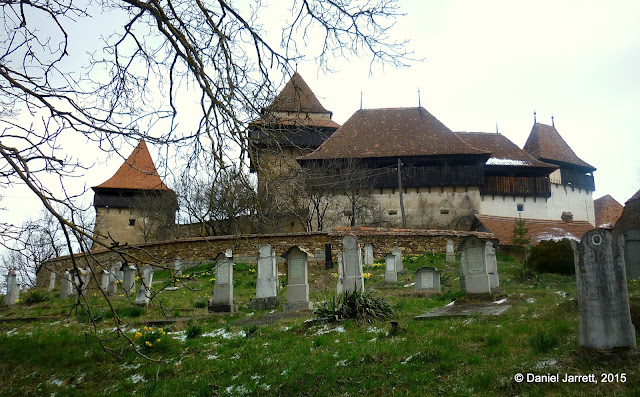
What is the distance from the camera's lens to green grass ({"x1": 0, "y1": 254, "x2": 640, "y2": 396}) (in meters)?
5.14

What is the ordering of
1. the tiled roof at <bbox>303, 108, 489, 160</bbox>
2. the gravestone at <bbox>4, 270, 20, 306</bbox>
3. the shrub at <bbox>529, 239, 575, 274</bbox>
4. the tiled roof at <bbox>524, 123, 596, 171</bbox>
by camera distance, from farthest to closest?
the tiled roof at <bbox>524, 123, 596, 171</bbox> → the tiled roof at <bbox>303, 108, 489, 160</bbox> → the gravestone at <bbox>4, 270, 20, 306</bbox> → the shrub at <bbox>529, 239, 575, 274</bbox>

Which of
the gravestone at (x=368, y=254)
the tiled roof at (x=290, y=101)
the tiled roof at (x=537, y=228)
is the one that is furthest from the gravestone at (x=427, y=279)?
the tiled roof at (x=537, y=228)

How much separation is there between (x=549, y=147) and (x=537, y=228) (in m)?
14.4

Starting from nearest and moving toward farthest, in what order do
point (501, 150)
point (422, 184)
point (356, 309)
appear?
point (356, 309), point (422, 184), point (501, 150)

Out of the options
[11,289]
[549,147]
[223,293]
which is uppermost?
[549,147]

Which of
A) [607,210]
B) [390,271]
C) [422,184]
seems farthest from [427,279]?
[607,210]

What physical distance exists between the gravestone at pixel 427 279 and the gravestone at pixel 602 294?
21.0ft

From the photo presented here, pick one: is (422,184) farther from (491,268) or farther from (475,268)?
(475,268)

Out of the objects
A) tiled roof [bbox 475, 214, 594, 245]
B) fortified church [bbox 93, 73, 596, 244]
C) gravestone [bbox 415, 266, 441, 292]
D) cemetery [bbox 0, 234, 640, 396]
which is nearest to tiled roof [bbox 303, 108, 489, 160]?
fortified church [bbox 93, 73, 596, 244]

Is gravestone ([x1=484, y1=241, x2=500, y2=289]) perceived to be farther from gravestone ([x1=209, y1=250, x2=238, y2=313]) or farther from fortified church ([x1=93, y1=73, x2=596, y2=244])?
fortified church ([x1=93, y1=73, x2=596, y2=244])

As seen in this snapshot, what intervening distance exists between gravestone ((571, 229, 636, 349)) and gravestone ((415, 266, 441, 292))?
6.41m

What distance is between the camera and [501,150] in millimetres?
33500

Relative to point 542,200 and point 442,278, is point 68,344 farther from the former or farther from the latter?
point 542,200

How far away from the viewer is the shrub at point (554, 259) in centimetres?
1397
